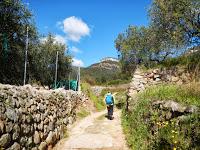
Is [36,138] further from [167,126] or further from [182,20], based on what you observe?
[182,20]

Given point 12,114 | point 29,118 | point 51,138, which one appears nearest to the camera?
point 12,114

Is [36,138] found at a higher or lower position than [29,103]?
lower

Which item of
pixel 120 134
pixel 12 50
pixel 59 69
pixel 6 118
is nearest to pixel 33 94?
pixel 6 118

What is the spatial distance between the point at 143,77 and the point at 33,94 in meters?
10.6

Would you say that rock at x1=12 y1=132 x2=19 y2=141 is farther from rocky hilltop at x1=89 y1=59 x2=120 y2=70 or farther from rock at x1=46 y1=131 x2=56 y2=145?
rocky hilltop at x1=89 y1=59 x2=120 y2=70

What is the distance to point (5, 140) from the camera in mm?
8500

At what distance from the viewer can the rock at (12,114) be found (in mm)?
8853

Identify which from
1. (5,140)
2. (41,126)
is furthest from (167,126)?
(41,126)

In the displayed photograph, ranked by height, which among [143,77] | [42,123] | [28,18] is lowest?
[42,123]

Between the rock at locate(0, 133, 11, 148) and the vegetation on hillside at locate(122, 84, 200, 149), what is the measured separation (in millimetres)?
4315

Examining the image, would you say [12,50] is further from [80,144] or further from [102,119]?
[80,144]

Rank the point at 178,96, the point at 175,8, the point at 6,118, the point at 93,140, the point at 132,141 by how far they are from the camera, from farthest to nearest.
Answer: the point at 175,8 → the point at 93,140 → the point at 132,141 → the point at 178,96 → the point at 6,118

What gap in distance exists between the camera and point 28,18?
2209cm

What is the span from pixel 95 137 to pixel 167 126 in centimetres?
594
